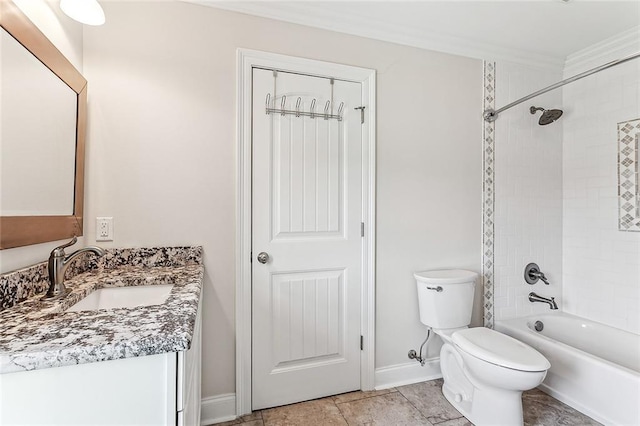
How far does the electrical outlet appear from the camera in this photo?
1586 millimetres

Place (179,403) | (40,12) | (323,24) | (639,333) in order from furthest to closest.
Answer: (639,333)
(323,24)
(40,12)
(179,403)

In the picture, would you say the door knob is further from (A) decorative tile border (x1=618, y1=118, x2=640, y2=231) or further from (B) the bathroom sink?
(A) decorative tile border (x1=618, y1=118, x2=640, y2=231)

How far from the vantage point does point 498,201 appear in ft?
7.72

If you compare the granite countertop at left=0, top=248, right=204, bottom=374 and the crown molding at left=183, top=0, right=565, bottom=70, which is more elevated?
the crown molding at left=183, top=0, right=565, bottom=70

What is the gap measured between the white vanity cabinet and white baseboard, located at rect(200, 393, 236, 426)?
1073 mm

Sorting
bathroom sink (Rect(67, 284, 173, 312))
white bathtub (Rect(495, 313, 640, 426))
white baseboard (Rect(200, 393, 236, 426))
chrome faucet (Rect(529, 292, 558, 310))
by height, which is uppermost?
bathroom sink (Rect(67, 284, 173, 312))

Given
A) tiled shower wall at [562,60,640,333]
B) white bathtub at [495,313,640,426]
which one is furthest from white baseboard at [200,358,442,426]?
tiled shower wall at [562,60,640,333]

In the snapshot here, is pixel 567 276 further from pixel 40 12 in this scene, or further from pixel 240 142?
pixel 40 12

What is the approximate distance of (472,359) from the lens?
1703 millimetres

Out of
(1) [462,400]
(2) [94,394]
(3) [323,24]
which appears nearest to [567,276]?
(1) [462,400]

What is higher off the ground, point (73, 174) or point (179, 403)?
point (73, 174)

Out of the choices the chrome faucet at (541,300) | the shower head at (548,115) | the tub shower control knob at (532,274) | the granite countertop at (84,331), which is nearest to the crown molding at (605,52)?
the shower head at (548,115)

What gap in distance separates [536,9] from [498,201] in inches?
46.9

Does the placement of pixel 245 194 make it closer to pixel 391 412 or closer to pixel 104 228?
pixel 104 228
